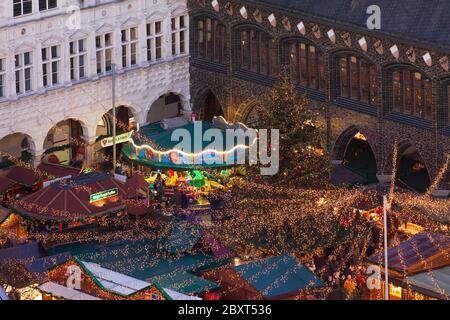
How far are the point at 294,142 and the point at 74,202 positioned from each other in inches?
343

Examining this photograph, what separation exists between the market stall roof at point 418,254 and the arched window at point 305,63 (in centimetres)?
1353

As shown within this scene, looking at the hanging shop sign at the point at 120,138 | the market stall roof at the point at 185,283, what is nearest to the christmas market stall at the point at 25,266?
the market stall roof at the point at 185,283

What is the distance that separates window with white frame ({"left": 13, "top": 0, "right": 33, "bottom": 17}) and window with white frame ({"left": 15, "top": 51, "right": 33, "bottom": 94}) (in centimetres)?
164

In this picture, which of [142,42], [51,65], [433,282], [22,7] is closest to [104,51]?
[142,42]

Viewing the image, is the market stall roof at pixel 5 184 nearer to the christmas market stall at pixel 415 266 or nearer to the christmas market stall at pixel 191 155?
the christmas market stall at pixel 191 155

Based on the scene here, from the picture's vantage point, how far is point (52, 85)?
69.4m

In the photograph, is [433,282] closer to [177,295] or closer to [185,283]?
[185,283]

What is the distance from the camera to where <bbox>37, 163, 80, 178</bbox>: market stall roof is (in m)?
68.3

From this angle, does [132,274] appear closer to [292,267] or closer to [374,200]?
[292,267]

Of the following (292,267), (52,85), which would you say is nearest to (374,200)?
(292,267)

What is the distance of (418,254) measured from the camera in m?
55.5
